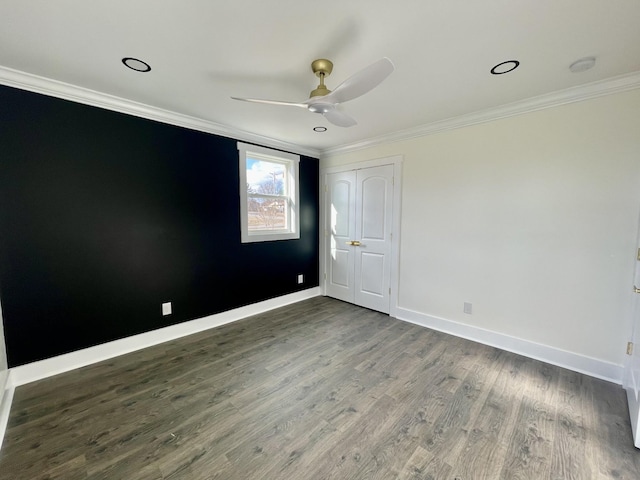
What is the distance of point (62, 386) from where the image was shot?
2057 millimetres

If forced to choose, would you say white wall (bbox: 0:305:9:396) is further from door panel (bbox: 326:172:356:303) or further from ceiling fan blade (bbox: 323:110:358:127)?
door panel (bbox: 326:172:356:303)

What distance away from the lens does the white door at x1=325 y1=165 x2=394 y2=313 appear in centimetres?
357

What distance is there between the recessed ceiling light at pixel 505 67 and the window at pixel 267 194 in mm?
2633

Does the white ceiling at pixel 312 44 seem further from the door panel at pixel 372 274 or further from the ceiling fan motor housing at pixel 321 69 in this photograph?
the door panel at pixel 372 274

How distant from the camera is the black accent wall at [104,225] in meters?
2.07

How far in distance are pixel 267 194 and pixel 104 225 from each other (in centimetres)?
190

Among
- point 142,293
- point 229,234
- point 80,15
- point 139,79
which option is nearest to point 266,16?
point 80,15

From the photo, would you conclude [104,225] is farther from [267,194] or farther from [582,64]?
[582,64]

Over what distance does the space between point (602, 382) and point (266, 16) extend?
362 centimetres

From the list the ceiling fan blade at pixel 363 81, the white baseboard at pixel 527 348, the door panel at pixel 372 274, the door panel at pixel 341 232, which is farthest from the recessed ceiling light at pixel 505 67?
the white baseboard at pixel 527 348

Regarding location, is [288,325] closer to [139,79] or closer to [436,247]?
[436,247]

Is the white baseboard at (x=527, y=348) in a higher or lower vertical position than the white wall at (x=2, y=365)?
lower

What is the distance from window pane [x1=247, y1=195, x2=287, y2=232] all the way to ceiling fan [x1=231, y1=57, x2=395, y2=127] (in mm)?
1911

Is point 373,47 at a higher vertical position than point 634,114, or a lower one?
higher
